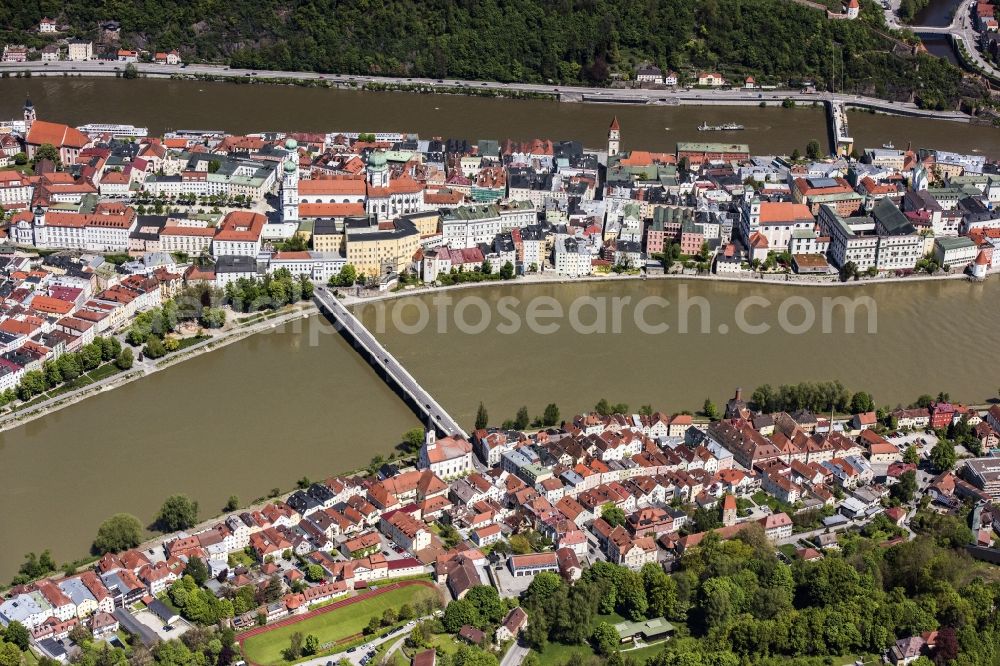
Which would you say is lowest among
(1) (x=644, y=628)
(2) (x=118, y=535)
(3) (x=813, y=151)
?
(1) (x=644, y=628)

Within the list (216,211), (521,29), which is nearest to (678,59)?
(521,29)

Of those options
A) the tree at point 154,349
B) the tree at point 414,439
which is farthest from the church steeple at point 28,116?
the tree at point 414,439

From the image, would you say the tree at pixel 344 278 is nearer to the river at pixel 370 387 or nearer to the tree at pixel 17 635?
the river at pixel 370 387

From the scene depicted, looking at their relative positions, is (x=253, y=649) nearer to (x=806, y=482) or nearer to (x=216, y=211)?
(x=806, y=482)

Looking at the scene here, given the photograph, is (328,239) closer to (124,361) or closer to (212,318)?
(212,318)

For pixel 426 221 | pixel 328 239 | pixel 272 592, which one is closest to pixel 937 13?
pixel 426 221

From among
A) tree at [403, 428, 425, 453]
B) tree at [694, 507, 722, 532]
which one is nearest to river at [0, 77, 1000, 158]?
tree at [403, 428, 425, 453]
